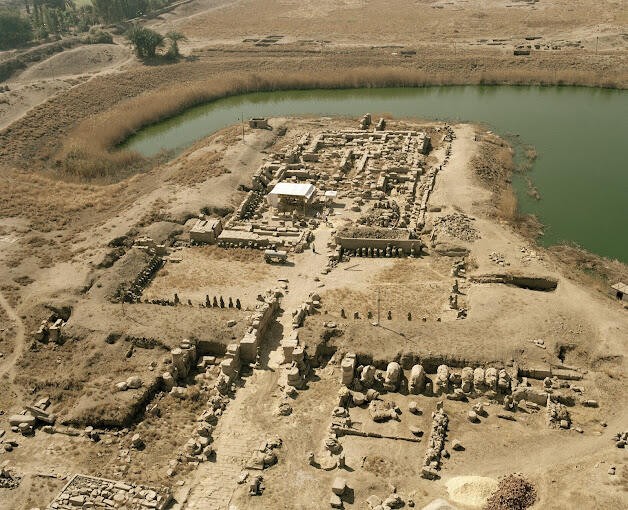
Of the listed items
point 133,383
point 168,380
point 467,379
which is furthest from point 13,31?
point 467,379

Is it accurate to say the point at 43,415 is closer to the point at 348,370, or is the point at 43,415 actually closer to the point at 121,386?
the point at 121,386

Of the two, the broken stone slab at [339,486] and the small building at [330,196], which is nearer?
the broken stone slab at [339,486]

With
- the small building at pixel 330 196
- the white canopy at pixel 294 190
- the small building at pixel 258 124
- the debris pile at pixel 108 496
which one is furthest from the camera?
the small building at pixel 258 124

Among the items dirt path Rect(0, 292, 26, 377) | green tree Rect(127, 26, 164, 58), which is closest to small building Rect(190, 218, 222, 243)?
dirt path Rect(0, 292, 26, 377)

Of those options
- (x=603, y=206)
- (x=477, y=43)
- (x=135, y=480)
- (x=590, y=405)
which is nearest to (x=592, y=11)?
(x=477, y=43)

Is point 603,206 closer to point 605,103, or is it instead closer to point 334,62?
point 605,103

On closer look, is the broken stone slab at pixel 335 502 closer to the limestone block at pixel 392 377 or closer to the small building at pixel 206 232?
the limestone block at pixel 392 377

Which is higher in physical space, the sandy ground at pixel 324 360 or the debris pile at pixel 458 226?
the debris pile at pixel 458 226

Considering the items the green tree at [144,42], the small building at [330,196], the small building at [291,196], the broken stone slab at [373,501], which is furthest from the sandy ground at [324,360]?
the green tree at [144,42]
